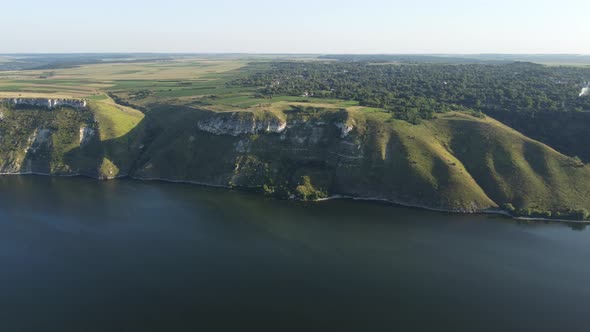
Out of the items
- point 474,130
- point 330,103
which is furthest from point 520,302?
point 330,103

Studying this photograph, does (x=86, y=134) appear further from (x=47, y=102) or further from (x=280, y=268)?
(x=280, y=268)

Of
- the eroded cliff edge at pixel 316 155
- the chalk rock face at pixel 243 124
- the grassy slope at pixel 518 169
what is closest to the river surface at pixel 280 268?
the eroded cliff edge at pixel 316 155

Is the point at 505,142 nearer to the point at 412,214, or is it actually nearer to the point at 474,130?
the point at 474,130

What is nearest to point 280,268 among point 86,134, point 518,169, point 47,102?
point 518,169

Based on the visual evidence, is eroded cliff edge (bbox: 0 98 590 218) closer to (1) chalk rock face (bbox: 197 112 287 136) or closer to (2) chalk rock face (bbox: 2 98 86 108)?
(1) chalk rock face (bbox: 197 112 287 136)

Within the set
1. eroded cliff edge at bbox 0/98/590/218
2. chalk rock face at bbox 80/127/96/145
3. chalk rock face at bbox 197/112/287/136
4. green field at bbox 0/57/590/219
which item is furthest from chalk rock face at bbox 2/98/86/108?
chalk rock face at bbox 197/112/287/136

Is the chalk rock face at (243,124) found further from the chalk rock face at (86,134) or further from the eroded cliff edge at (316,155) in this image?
the chalk rock face at (86,134)
